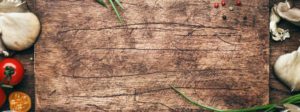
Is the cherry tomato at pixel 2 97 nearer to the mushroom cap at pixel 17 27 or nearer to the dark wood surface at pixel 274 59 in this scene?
the dark wood surface at pixel 274 59

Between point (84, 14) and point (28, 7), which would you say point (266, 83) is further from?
point (28, 7)

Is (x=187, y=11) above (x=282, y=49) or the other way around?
above

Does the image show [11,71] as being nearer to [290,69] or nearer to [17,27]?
[17,27]

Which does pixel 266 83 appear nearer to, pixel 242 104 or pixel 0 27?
pixel 242 104

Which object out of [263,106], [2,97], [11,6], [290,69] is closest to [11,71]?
[2,97]

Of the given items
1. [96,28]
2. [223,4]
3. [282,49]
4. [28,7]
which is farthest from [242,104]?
[28,7]

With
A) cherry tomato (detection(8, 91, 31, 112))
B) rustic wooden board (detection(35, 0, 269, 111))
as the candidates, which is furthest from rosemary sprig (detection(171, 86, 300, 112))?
cherry tomato (detection(8, 91, 31, 112))

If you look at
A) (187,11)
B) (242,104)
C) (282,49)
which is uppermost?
(187,11)
